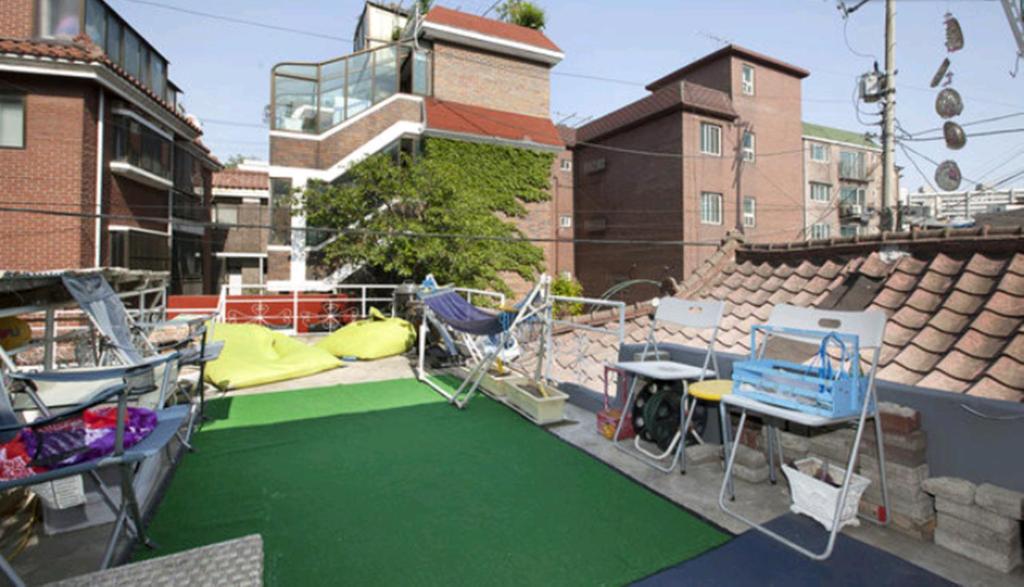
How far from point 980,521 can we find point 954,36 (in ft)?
34.0

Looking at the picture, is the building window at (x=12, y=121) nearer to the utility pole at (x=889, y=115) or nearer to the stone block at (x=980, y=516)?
the stone block at (x=980, y=516)

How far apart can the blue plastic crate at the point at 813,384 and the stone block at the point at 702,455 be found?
2.87 ft

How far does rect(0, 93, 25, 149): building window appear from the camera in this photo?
35.4ft

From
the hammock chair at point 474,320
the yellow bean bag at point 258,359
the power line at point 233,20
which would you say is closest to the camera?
the hammock chair at point 474,320

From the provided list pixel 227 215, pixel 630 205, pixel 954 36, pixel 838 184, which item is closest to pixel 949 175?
pixel 954 36

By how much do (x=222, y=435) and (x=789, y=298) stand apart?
539 cm

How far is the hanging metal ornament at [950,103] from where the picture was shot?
9.88 m

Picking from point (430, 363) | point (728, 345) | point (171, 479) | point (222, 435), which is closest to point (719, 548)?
point (728, 345)

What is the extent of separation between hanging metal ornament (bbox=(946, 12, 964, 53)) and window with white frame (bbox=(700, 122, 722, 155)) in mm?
12399

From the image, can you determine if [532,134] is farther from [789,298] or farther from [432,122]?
[789,298]

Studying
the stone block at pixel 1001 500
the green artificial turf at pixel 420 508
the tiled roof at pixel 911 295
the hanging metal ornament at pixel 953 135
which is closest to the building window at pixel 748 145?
the hanging metal ornament at pixel 953 135

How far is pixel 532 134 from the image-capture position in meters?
17.1

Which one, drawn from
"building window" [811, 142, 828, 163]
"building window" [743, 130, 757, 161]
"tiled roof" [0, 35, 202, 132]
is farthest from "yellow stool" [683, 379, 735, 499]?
"building window" [811, 142, 828, 163]

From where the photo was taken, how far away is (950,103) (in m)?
9.90
